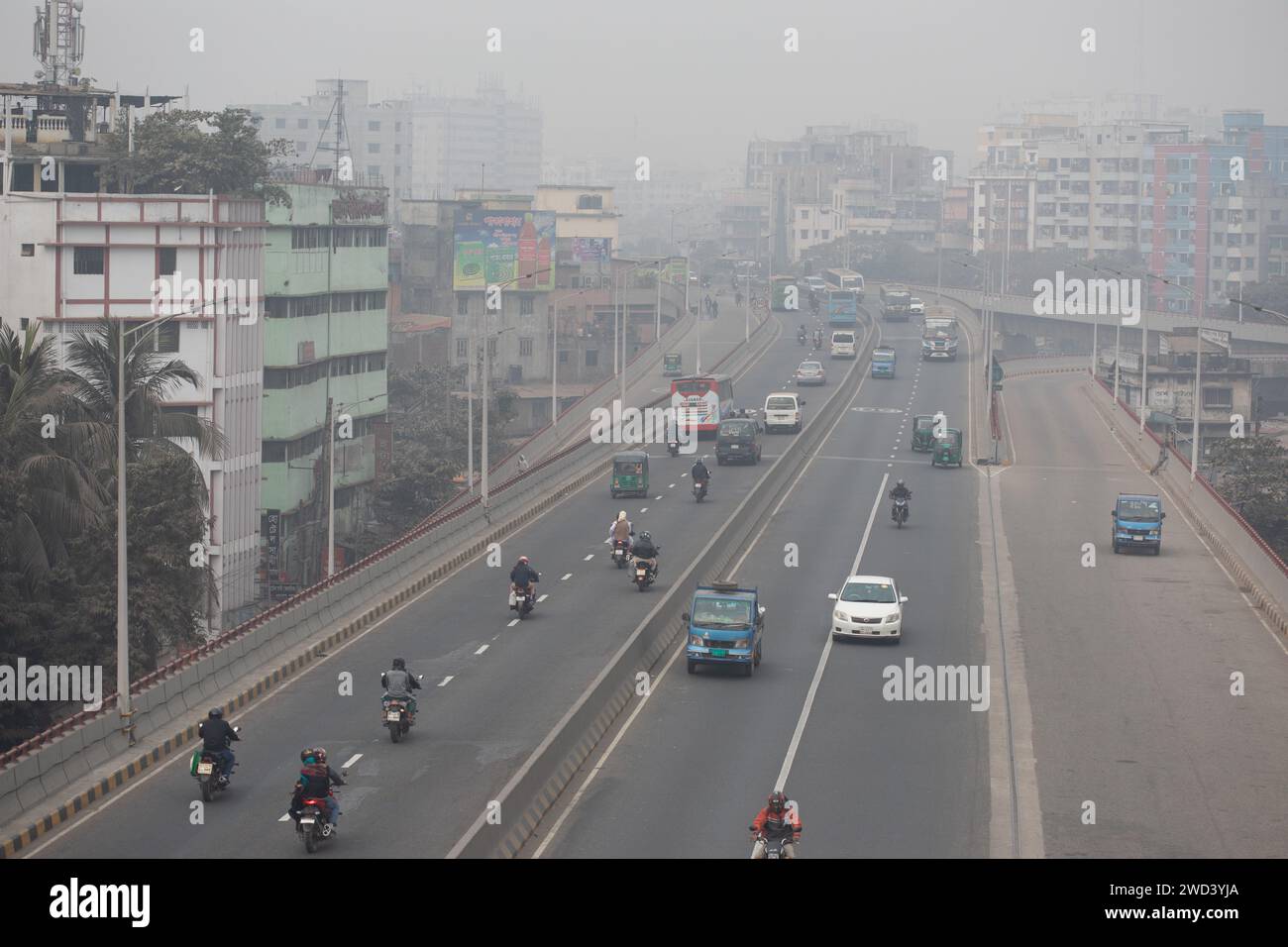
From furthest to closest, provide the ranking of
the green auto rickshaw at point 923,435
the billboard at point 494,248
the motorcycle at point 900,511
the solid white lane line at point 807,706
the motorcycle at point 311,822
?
1. the billboard at point 494,248
2. the green auto rickshaw at point 923,435
3. the motorcycle at point 900,511
4. the solid white lane line at point 807,706
5. the motorcycle at point 311,822

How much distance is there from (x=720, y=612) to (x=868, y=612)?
479 cm

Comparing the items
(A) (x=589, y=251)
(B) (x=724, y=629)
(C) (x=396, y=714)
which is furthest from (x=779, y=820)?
(A) (x=589, y=251)

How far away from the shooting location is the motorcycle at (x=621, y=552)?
4938 cm

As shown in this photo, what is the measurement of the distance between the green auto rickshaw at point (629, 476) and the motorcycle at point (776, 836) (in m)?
40.4

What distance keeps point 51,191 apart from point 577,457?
2634 centimetres

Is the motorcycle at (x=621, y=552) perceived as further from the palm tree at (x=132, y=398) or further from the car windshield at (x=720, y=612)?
the car windshield at (x=720, y=612)

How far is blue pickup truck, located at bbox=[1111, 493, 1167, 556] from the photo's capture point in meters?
55.3

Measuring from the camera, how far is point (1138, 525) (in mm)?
55312

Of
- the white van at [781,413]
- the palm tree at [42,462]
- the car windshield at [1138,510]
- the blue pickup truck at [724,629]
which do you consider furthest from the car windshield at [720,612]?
the white van at [781,413]

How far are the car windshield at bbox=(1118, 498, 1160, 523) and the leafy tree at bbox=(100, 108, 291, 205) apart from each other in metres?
38.6

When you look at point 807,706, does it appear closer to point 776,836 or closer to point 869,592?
point 869,592

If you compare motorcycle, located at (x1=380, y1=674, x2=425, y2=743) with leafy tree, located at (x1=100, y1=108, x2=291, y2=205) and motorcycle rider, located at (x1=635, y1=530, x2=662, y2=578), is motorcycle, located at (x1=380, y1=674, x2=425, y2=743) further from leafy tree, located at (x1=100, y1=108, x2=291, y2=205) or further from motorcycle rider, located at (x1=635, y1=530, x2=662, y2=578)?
leafy tree, located at (x1=100, y1=108, x2=291, y2=205)
